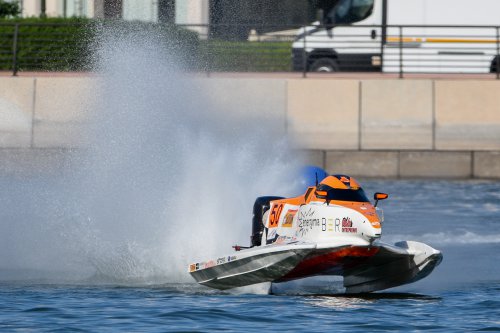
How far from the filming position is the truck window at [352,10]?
30.6 metres

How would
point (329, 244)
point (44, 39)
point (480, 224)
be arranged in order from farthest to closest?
point (44, 39) → point (480, 224) → point (329, 244)

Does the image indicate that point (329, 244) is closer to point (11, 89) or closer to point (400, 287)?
point (400, 287)

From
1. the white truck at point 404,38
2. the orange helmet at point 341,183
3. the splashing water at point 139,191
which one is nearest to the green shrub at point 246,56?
the white truck at point 404,38

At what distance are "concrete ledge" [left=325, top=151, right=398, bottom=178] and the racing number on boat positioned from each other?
39.0ft

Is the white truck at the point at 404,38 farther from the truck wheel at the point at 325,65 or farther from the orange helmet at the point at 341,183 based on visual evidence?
the orange helmet at the point at 341,183

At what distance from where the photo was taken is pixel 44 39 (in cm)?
2764

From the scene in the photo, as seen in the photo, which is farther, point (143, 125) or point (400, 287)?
point (143, 125)

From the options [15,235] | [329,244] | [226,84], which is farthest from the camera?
[226,84]

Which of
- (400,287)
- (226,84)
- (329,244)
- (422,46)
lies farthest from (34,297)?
(422,46)

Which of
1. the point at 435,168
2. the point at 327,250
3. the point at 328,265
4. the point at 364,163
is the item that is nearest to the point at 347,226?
the point at 327,250

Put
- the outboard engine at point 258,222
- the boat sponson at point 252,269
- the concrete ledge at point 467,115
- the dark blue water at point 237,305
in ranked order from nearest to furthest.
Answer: the dark blue water at point 237,305, the boat sponson at point 252,269, the outboard engine at point 258,222, the concrete ledge at point 467,115

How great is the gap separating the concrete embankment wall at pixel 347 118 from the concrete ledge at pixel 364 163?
0.02 m

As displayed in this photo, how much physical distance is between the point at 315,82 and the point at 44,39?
5.64 meters

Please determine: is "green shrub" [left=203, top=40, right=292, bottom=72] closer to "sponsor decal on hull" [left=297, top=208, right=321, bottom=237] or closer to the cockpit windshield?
"sponsor decal on hull" [left=297, top=208, right=321, bottom=237]
